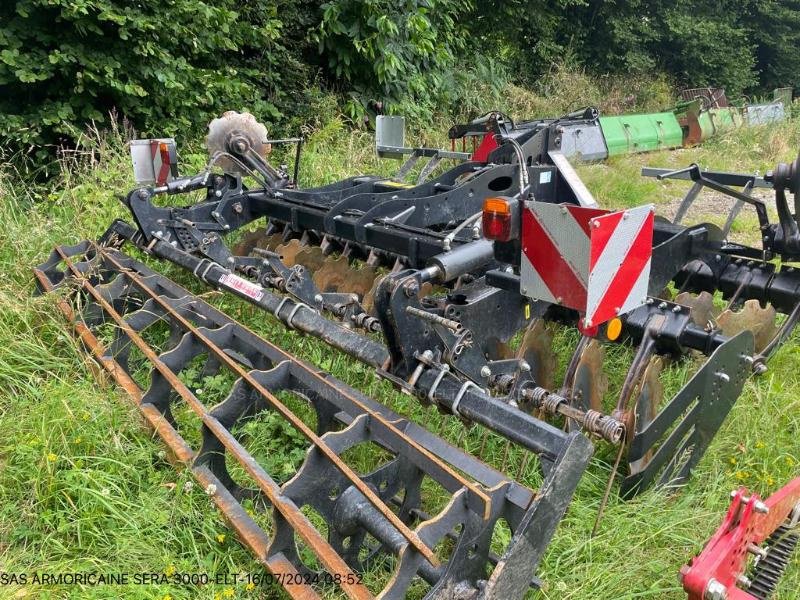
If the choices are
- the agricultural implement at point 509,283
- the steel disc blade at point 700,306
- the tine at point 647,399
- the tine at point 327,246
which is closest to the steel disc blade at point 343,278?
the agricultural implement at point 509,283

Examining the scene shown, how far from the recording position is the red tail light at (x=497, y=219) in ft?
7.04

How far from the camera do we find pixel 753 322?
3.35 metres

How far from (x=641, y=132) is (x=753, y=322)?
7659mm

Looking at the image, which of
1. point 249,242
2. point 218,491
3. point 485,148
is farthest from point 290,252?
point 218,491

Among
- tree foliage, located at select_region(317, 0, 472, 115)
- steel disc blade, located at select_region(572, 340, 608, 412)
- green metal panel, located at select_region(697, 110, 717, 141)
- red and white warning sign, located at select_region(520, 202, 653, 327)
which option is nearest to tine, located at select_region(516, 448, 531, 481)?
steel disc blade, located at select_region(572, 340, 608, 412)

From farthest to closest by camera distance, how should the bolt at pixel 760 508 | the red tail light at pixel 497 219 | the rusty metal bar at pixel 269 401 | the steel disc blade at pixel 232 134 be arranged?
the steel disc blade at pixel 232 134, the red tail light at pixel 497 219, the bolt at pixel 760 508, the rusty metal bar at pixel 269 401

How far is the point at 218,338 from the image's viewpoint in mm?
2779

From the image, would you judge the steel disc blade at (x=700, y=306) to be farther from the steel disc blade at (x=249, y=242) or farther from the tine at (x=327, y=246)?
the steel disc blade at (x=249, y=242)

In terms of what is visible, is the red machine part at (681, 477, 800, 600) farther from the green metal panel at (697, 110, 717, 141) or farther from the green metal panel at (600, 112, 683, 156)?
the green metal panel at (697, 110, 717, 141)

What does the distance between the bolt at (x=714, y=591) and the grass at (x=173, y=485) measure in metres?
0.52

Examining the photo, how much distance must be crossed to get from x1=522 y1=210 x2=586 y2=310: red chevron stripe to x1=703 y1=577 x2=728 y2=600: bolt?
816 millimetres

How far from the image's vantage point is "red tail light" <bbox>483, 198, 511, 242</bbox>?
2145mm

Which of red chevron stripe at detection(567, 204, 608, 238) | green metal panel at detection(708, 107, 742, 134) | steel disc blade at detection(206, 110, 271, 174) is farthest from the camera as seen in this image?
green metal panel at detection(708, 107, 742, 134)

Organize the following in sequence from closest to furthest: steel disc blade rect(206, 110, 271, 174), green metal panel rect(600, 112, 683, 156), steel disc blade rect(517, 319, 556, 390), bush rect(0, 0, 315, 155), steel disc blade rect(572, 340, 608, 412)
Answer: steel disc blade rect(572, 340, 608, 412), steel disc blade rect(517, 319, 556, 390), steel disc blade rect(206, 110, 271, 174), bush rect(0, 0, 315, 155), green metal panel rect(600, 112, 683, 156)
